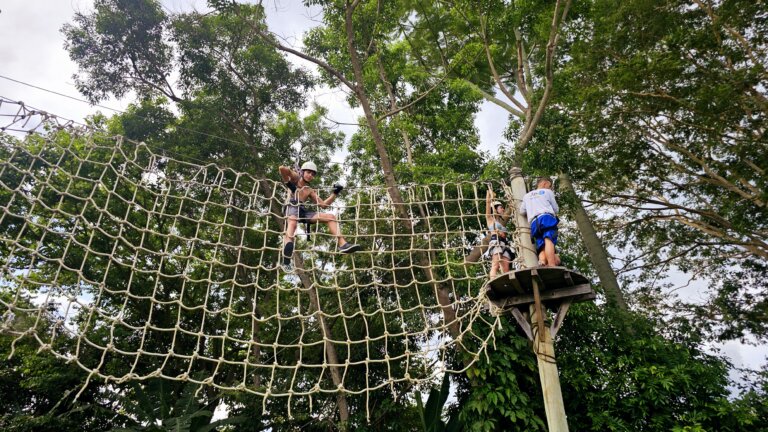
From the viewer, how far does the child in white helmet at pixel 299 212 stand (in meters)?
3.20

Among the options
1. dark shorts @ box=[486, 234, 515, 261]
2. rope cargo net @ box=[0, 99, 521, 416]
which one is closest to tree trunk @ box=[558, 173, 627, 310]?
rope cargo net @ box=[0, 99, 521, 416]

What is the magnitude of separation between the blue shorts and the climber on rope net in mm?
279

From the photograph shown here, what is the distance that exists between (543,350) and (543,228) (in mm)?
745

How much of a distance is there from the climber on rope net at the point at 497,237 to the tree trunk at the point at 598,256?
8.97 ft

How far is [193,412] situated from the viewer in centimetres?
537

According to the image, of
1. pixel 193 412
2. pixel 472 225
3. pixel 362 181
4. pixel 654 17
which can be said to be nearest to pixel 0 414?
pixel 193 412

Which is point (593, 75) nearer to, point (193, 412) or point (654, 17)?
point (654, 17)

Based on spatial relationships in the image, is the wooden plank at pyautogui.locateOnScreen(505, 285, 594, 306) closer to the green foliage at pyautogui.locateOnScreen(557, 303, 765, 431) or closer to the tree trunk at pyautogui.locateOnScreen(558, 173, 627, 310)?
the green foliage at pyautogui.locateOnScreen(557, 303, 765, 431)

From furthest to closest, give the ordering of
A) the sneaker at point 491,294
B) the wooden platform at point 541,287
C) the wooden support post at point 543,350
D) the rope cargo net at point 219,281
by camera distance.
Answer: the rope cargo net at point 219,281 → the sneaker at point 491,294 → the wooden platform at point 541,287 → the wooden support post at point 543,350

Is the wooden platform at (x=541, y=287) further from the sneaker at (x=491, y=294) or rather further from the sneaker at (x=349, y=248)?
the sneaker at (x=349, y=248)

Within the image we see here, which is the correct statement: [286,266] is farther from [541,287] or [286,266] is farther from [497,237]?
[541,287]

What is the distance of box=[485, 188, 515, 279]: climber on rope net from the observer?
339 cm

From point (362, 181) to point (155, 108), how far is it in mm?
3468

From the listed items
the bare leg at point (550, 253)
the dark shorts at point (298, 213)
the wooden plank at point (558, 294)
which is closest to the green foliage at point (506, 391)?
the wooden plank at point (558, 294)
